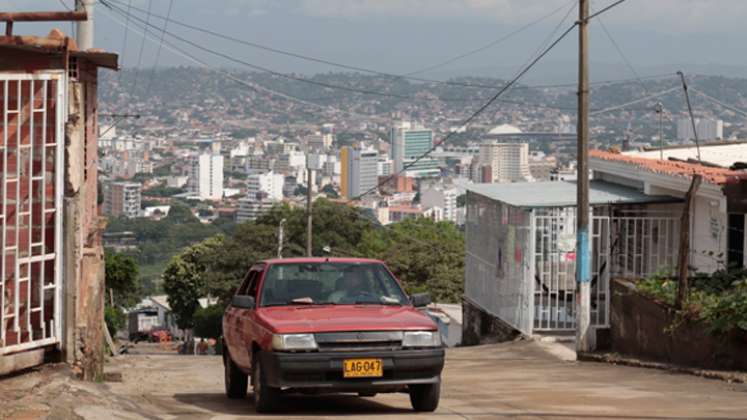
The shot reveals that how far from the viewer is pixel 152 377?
1900cm

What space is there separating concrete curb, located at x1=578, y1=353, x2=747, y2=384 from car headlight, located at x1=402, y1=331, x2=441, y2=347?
18.8 ft

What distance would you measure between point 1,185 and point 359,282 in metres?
3.63

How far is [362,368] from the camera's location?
39.8 feet

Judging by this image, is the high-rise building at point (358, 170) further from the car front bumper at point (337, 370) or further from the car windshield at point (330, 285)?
the car front bumper at point (337, 370)

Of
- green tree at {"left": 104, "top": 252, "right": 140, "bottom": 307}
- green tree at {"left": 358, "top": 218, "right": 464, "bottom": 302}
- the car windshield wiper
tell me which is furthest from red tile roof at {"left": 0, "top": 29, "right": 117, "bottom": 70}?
green tree at {"left": 358, "top": 218, "right": 464, "bottom": 302}

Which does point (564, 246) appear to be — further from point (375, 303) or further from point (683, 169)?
point (375, 303)

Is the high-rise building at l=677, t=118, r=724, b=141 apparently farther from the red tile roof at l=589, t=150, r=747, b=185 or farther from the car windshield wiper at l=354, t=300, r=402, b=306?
the car windshield wiper at l=354, t=300, r=402, b=306

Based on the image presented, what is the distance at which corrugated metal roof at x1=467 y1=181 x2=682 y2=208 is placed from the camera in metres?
25.2

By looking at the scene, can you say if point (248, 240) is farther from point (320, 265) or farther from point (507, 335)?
point (320, 265)

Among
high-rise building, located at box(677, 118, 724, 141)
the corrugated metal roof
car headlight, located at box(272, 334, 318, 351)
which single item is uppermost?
high-rise building, located at box(677, 118, 724, 141)

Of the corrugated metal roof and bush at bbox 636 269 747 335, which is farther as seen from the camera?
the corrugated metal roof

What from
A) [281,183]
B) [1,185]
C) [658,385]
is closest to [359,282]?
[1,185]

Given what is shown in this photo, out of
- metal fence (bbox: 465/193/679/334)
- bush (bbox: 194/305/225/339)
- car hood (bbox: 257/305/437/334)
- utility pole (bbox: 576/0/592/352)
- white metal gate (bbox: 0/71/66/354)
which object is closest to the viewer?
car hood (bbox: 257/305/437/334)

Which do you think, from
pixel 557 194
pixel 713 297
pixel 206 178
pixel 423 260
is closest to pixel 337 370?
pixel 713 297
